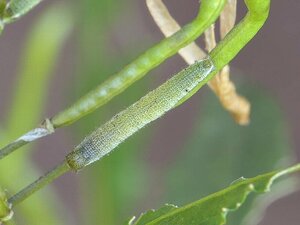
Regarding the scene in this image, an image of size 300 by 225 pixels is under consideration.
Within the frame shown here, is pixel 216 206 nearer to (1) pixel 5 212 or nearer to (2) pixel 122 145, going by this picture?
(1) pixel 5 212

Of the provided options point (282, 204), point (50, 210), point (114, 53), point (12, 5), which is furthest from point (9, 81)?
point (12, 5)

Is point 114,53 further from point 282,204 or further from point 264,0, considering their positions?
point 282,204

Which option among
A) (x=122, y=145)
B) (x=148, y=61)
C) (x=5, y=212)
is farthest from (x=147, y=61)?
(x=122, y=145)

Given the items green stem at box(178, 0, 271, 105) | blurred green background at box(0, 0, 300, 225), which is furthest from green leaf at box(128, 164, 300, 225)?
blurred green background at box(0, 0, 300, 225)

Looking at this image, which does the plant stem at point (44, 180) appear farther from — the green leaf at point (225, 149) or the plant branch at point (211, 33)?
the green leaf at point (225, 149)

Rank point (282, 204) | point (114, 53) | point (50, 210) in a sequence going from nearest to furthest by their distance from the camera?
point (50, 210)
point (114, 53)
point (282, 204)

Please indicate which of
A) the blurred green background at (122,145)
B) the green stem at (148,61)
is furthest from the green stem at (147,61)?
the blurred green background at (122,145)
